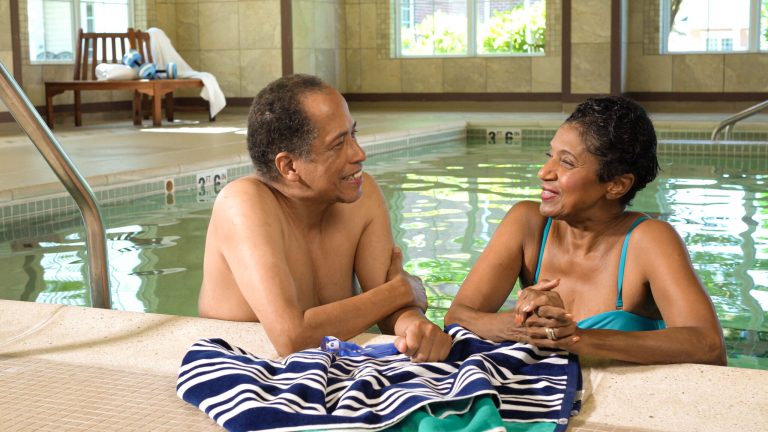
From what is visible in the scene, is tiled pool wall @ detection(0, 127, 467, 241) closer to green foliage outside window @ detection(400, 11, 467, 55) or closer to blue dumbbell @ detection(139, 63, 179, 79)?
blue dumbbell @ detection(139, 63, 179, 79)

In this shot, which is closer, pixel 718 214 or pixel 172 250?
pixel 172 250

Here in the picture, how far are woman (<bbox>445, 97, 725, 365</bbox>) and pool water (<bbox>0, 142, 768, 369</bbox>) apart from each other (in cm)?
117

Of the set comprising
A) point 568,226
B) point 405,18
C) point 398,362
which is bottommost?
point 398,362

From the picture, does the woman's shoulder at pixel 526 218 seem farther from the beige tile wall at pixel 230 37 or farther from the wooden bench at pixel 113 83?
the beige tile wall at pixel 230 37

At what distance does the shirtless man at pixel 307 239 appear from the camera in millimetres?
2105

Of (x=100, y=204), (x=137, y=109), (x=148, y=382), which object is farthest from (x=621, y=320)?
(x=137, y=109)

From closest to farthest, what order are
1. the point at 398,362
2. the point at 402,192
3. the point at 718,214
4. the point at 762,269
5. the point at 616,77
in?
1. the point at 398,362
2. the point at 762,269
3. the point at 718,214
4. the point at 402,192
5. the point at 616,77

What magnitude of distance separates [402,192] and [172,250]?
2317 millimetres

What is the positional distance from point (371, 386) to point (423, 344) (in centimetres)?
23

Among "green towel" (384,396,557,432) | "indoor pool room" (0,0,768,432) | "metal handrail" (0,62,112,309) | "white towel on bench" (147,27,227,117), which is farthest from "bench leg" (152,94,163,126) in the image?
"green towel" (384,396,557,432)

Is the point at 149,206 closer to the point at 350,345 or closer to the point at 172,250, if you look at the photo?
the point at 172,250

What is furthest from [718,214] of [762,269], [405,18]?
[405,18]

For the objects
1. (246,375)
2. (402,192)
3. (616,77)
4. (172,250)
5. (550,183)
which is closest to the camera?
(246,375)

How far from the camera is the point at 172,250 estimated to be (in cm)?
493
